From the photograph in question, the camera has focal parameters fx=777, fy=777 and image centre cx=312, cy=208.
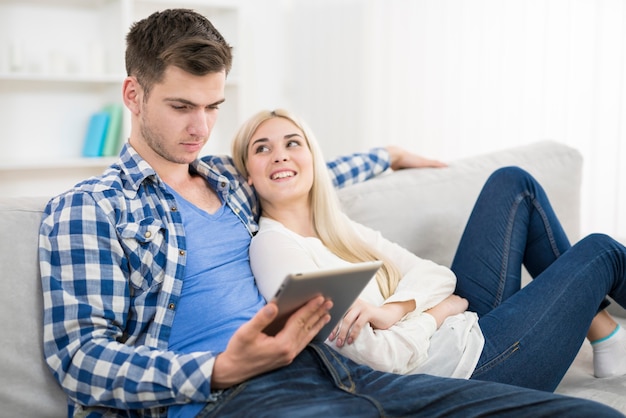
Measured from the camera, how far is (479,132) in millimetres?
3529

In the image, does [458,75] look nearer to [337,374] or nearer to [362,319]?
[362,319]

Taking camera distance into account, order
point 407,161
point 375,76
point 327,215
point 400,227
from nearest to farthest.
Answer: point 327,215, point 400,227, point 407,161, point 375,76

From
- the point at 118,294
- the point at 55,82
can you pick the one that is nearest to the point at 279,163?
the point at 118,294

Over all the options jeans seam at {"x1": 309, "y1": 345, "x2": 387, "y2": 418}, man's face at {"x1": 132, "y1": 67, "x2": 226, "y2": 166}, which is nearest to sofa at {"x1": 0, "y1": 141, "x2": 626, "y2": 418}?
man's face at {"x1": 132, "y1": 67, "x2": 226, "y2": 166}

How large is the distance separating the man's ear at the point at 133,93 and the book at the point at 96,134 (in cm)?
236

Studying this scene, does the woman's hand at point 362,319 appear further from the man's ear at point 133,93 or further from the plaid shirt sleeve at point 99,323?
the man's ear at point 133,93

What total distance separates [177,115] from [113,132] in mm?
2454

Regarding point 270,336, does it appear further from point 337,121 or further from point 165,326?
point 337,121

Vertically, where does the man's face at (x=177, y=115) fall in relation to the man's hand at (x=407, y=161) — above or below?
above

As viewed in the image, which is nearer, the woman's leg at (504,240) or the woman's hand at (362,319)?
the woman's hand at (362,319)

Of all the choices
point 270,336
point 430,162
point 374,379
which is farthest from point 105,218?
point 430,162

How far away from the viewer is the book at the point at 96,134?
3.95 meters

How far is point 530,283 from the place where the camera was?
5.98ft

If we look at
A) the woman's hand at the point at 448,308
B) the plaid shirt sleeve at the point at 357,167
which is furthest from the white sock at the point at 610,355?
the plaid shirt sleeve at the point at 357,167
